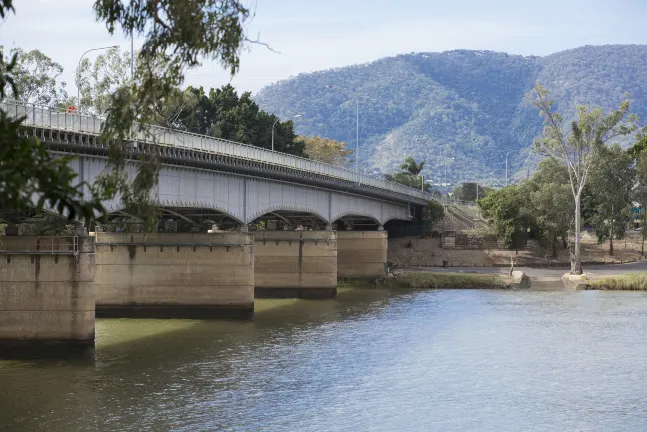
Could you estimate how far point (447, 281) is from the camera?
3120 inches

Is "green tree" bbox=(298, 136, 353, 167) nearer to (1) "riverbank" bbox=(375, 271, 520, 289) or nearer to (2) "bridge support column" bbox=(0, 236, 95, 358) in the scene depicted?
(1) "riverbank" bbox=(375, 271, 520, 289)

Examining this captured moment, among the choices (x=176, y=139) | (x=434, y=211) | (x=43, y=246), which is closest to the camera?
(x=43, y=246)

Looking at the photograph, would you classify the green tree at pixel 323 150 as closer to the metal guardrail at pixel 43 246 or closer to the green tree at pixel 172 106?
the green tree at pixel 172 106

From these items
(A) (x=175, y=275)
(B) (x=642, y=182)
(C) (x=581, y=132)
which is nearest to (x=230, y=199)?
(A) (x=175, y=275)

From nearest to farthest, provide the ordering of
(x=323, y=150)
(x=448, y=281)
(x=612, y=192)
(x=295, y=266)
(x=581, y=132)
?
(x=295, y=266)
(x=448, y=281)
(x=581, y=132)
(x=612, y=192)
(x=323, y=150)

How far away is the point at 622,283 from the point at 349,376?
145 ft

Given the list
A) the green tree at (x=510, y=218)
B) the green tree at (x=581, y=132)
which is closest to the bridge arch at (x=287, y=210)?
the green tree at (x=581, y=132)

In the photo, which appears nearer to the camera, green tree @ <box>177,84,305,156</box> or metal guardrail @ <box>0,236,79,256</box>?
metal guardrail @ <box>0,236,79,256</box>

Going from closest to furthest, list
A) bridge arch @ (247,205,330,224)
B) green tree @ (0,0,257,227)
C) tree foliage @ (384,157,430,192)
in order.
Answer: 1. green tree @ (0,0,257,227)
2. bridge arch @ (247,205,330,224)
3. tree foliage @ (384,157,430,192)

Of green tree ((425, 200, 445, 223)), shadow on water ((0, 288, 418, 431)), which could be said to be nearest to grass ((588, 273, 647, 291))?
shadow on water ((0, 288, 418, 431))

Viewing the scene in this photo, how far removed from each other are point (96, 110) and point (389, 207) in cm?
3123

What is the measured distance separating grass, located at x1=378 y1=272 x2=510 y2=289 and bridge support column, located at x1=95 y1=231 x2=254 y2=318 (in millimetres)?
27096

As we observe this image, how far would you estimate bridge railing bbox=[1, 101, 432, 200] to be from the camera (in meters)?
37.1

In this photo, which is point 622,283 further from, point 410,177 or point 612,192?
point 410,177
